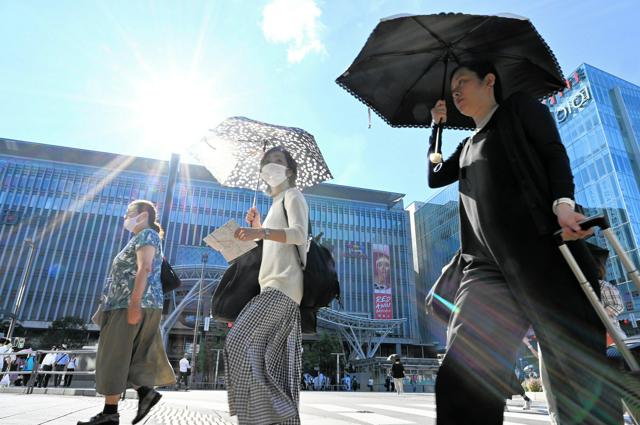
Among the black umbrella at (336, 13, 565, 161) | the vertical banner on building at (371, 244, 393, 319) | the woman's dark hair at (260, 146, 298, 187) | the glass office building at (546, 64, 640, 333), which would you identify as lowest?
the woman's dark hair at (260, 146, 298, 187)

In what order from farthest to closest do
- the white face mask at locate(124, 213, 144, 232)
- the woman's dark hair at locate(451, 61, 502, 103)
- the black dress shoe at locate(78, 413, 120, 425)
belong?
the white face mask at locate(124, 213, 144, 232), the black dress shoe at locate(78, 413, 120, 425), the woman's dark hair at locate(451, 61, 502, 103)

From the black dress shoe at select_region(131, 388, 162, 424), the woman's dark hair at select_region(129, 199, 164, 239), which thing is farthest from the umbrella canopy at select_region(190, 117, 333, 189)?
the black dress shoe at select_region(131, 388, 162, 424)

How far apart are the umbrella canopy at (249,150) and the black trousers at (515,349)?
2.22m

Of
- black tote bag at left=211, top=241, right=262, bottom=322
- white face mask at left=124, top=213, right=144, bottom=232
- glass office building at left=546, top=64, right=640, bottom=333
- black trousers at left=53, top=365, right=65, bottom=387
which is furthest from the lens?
glass office building at left=546, top=64, right=640, bottom=333

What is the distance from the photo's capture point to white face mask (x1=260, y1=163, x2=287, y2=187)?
2938mm

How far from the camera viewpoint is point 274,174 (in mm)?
2936

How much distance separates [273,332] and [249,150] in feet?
6.71

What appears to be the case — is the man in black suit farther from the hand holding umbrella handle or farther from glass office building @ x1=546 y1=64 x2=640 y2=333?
glass office building @ x1=546 y1=64 x2=640 y2=333

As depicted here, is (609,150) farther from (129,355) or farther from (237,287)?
(129,355)

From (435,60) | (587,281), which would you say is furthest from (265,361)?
(435,60)

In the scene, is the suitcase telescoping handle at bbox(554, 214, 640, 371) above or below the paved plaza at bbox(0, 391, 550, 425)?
above

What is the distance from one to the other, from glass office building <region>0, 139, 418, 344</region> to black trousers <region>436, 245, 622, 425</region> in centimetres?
4980

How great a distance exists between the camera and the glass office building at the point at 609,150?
128 ft

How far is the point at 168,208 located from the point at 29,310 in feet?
65.4
